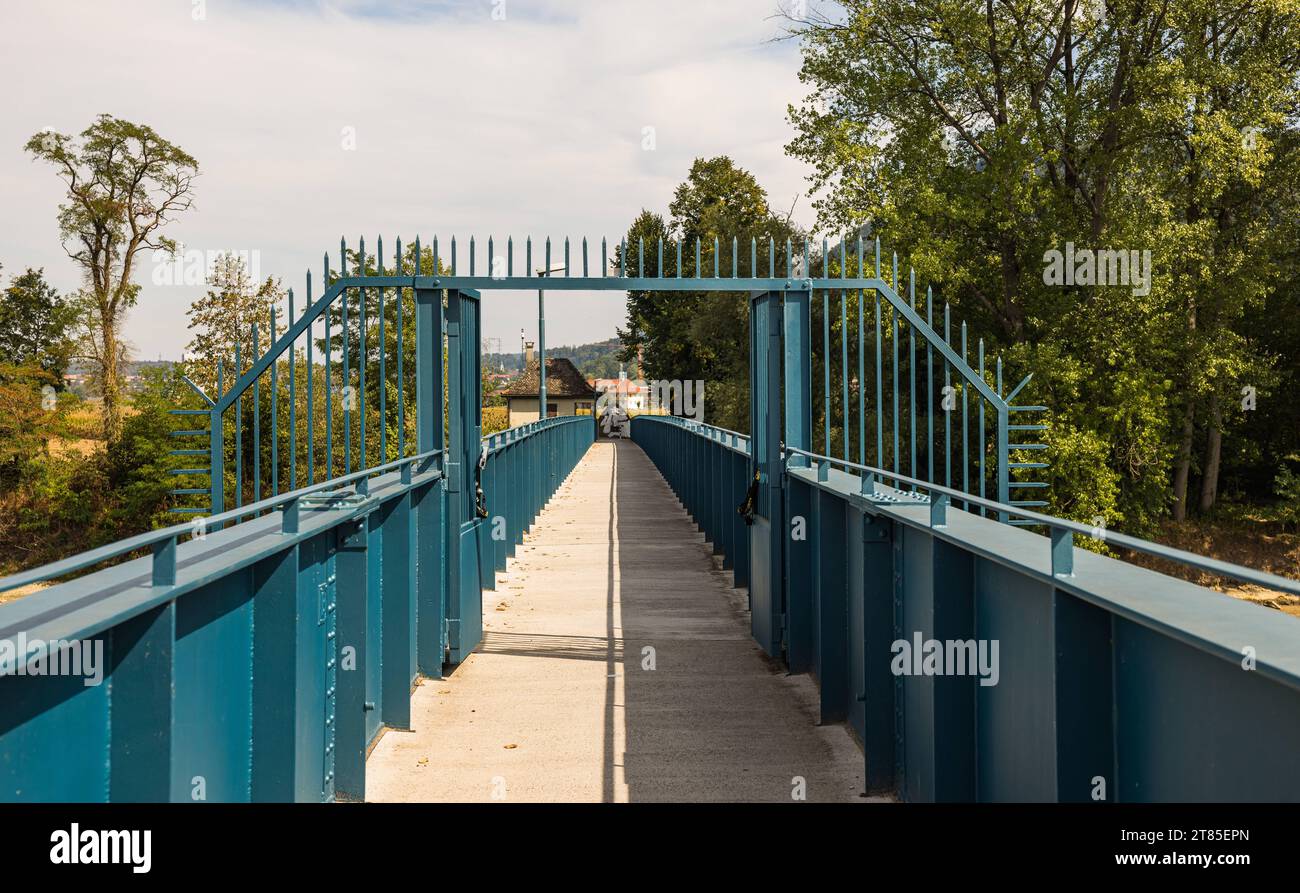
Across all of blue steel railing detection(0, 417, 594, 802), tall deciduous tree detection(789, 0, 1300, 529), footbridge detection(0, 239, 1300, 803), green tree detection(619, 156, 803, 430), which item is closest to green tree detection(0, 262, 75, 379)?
Result: green tree detection(619, 156, 803, 430)

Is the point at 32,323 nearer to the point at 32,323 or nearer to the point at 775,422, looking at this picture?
the point at 32,323

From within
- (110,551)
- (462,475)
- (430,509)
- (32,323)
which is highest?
(32,323)

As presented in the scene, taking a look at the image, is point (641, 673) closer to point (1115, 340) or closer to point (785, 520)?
point (785, 520)

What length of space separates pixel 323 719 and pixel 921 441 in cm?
2158

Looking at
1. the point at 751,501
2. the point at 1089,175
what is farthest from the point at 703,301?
the point at 751,501

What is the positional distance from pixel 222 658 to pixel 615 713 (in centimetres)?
392

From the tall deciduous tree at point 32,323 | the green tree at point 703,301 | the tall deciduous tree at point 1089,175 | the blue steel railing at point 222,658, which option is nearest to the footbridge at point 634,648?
the blue steel railing at point 222,658

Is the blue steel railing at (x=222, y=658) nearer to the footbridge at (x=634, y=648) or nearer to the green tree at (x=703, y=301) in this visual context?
the footbridge at (x=634, y=648)

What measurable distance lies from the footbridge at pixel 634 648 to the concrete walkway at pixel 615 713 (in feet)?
Answer: 0.10

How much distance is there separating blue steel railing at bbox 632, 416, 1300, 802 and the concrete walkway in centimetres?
63

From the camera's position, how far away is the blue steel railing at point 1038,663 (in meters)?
2.88

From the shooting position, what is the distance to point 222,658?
4.20 meters
